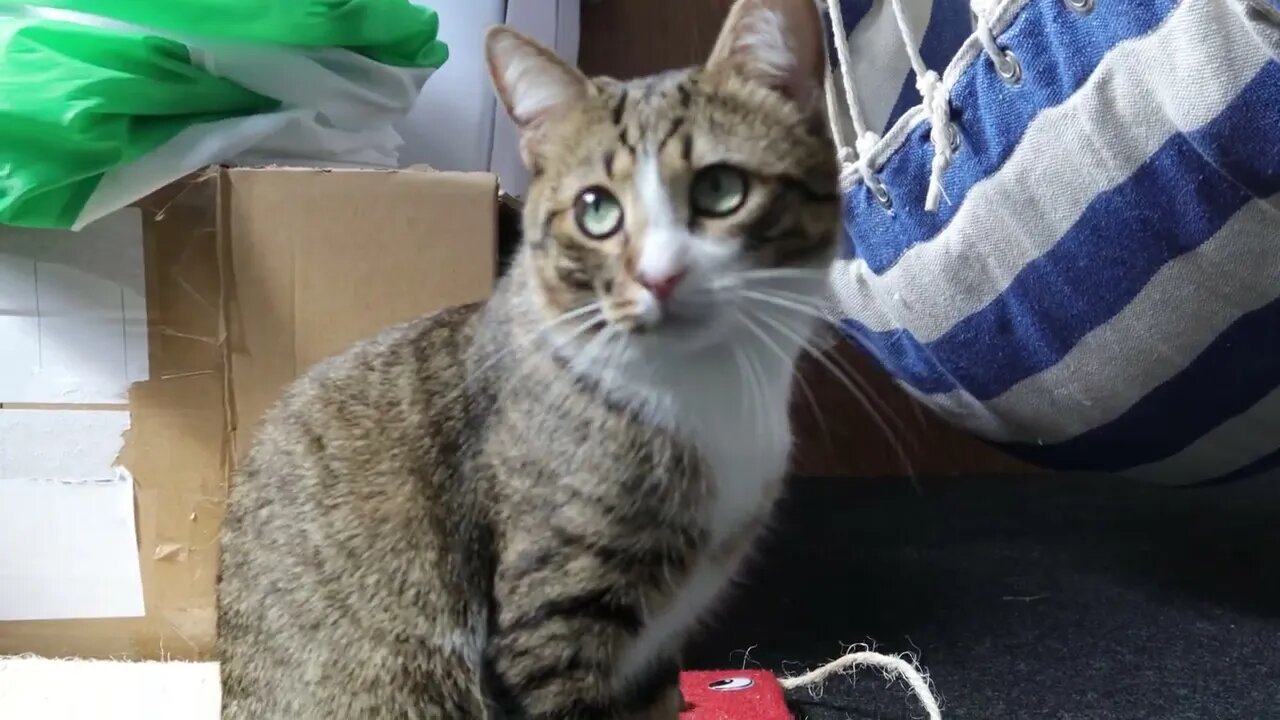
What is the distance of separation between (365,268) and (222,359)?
203 millimetres

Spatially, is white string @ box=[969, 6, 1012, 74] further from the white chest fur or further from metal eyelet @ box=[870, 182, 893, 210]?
the white chest fur

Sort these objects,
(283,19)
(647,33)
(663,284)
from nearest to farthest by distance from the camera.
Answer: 1. (663,284)
2. (283,19)
3. (647,33)

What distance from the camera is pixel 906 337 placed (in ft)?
3.90

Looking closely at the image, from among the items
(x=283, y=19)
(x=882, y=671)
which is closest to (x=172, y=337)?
(x=283, y=19)

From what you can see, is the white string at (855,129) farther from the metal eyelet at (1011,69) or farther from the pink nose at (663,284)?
the pink nose at (663,284)

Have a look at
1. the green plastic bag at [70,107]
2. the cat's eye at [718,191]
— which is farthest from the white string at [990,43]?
the green plastic bag at [70,107]

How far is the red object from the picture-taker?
1.04m

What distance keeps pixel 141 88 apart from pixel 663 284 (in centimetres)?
69

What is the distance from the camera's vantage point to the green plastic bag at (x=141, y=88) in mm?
991

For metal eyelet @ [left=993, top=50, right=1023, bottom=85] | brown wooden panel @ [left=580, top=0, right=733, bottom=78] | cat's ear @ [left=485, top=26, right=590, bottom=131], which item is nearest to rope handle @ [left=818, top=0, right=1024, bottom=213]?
metal eyelet @ [left=993, top=50, right=1023, bottom=85]

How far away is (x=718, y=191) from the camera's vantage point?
72cm

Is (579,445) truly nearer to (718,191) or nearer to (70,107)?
(718,191)

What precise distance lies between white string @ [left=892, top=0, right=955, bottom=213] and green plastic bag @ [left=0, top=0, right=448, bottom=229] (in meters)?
0.61

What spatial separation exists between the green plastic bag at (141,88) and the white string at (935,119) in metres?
0.61
